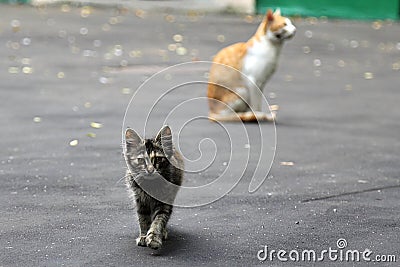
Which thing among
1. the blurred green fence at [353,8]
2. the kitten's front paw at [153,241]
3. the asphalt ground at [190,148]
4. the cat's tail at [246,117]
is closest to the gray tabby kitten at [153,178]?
the kitten's front paw at [153,241]

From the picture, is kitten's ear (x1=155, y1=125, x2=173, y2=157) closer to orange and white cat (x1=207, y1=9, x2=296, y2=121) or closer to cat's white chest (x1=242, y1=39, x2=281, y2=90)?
orange and white cat (x1=207, y1=9, x2=296, y2=121)

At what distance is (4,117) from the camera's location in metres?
10.4

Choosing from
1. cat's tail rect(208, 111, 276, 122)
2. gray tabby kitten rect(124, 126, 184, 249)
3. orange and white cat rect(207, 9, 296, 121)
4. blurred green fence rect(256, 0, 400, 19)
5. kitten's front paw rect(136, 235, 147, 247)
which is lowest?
blurred green fence rect(256, 0, 400, 19)

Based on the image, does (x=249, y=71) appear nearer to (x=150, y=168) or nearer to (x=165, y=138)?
(x=165, y=138)

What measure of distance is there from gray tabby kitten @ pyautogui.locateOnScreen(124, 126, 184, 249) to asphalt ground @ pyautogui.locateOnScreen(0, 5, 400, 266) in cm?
17

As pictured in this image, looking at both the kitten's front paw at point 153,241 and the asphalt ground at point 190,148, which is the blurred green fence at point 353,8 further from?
the kitten's front paw at point 153,241

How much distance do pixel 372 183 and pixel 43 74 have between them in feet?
23.5

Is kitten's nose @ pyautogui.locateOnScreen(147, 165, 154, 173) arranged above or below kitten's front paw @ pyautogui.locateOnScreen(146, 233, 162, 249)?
above

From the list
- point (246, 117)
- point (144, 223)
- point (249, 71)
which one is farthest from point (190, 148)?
point (144, 223)

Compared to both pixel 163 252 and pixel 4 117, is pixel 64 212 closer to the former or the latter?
→ pixel 163 252

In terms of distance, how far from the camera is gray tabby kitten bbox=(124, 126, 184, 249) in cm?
533

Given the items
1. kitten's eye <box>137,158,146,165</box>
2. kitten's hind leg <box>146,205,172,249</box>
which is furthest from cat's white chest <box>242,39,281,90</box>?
kitten's eye <box>137,158,146,165</box>

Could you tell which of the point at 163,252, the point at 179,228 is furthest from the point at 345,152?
the point at 163,252

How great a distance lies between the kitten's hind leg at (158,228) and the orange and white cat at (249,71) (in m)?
4.74
